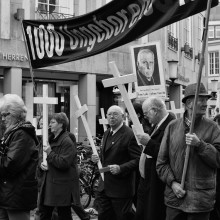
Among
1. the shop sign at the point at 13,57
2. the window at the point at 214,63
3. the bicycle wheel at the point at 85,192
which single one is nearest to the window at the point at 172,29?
the shop sign at the point at 13,57

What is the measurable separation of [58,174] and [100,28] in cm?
202

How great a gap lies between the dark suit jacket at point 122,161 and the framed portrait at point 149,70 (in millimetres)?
1154

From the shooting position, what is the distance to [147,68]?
8.82 m

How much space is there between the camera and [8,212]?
5738mm

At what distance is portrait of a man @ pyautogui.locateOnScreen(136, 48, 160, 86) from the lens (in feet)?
28.8

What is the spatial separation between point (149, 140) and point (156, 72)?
291 cm

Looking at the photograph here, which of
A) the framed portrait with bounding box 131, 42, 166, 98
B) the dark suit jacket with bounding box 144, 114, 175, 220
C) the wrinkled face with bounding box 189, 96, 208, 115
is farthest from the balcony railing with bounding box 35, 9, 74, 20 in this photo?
the wrinkled face with bounding box 189, 96, 208, 115

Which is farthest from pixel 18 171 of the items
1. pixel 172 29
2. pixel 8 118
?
pixel 172 29

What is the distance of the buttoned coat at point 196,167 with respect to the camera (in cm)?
518

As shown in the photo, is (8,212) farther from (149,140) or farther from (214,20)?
(214,20)

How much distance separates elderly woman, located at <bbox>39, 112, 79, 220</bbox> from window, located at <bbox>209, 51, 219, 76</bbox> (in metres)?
56.2

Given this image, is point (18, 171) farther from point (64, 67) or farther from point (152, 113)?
point (64, 67)

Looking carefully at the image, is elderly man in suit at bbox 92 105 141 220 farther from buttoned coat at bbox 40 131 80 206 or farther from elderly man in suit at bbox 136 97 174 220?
elderly man in suit at bbox 136 97 174 220

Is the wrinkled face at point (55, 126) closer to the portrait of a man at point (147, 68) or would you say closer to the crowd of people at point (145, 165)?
the crowd of people at point (145, 165)
